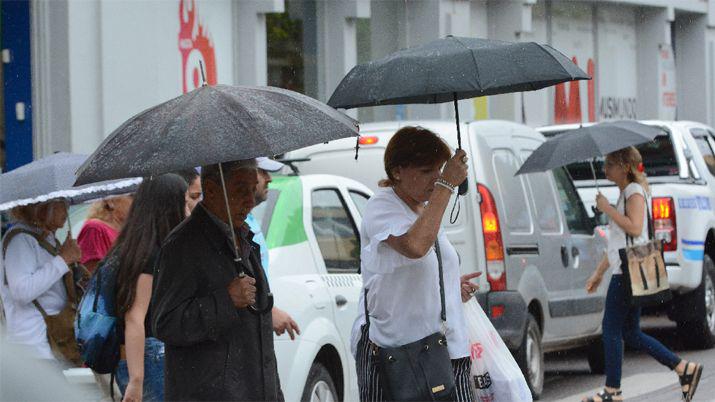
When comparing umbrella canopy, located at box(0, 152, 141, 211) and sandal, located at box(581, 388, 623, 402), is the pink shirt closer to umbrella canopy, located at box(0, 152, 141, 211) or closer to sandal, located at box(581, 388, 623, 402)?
umbrella canopy, located at box(0, 152, 141, 211)

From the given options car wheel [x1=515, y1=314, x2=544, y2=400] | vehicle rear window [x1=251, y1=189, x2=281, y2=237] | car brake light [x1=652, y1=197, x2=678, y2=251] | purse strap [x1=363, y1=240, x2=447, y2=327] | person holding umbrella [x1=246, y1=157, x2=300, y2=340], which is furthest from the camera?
car brake light [x1=652, y1=197, x2=678, y2=251]

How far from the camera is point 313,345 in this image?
7.17m

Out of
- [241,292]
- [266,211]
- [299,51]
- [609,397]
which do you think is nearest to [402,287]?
[241,292]

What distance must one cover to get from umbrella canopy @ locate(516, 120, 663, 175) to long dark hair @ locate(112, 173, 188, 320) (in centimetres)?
435

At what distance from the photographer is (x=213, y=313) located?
438 cm

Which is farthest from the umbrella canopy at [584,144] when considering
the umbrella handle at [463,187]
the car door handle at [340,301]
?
the umbrella handle at [463,187]

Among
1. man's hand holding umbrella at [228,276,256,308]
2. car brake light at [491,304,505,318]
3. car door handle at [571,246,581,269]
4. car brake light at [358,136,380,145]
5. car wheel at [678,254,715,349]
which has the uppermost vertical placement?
car brake light at [358,136,380,145]

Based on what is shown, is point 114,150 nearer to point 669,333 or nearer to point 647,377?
point 647,377

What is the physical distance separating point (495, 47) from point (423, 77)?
14.0 inches

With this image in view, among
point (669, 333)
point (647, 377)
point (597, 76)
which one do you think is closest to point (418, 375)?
point (647, 377)

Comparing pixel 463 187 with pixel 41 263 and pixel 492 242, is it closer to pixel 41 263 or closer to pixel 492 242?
pixel 41 263

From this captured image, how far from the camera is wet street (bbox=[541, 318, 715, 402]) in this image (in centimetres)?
1025

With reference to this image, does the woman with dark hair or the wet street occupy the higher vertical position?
the woman with dark hair

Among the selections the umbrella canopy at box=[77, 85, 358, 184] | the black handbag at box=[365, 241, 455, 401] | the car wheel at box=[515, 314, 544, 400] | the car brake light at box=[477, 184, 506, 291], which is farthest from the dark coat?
the car wheel at box=[515, 314, 544, 400]
